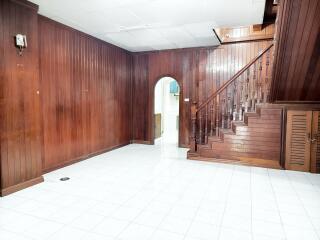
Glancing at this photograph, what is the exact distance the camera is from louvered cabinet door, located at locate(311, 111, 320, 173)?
480 centimetres

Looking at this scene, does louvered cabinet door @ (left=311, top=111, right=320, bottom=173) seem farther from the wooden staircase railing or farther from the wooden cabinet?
the wooden staircase railing

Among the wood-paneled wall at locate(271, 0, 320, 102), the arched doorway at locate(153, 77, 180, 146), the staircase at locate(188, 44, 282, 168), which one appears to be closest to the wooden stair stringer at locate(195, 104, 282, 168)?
the staircase at locate(188, 44, 282, 168)

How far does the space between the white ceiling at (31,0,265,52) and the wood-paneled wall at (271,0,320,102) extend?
0.75 m

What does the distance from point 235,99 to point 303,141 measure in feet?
6.35

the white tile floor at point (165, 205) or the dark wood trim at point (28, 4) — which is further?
the dark wood trim at point (28, 4)

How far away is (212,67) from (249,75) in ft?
3.84

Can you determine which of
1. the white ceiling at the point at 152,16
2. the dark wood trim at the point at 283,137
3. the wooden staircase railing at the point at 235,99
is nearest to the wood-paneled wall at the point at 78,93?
the white ceiling at the point at 152,16

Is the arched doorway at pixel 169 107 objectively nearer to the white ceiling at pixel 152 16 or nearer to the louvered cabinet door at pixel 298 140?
the white ceiling at pixel 152 16

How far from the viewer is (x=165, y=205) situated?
329 centimetres

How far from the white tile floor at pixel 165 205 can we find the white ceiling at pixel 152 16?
3.06 m

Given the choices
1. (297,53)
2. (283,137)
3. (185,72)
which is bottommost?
(283,137)

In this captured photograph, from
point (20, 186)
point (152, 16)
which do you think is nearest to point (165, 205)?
point (20, 186)

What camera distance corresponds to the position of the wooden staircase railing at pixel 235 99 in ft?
18.4

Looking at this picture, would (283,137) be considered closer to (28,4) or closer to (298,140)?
(298,140)
